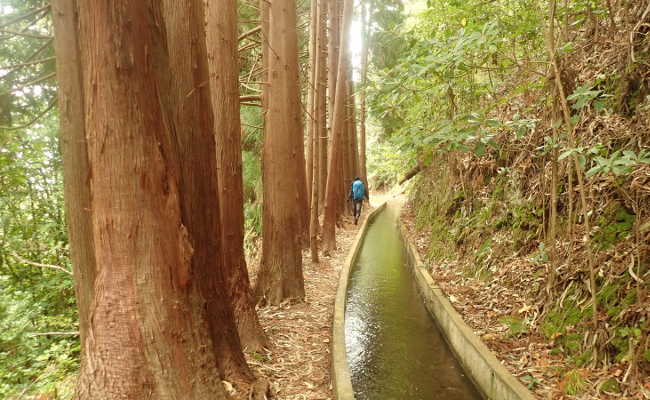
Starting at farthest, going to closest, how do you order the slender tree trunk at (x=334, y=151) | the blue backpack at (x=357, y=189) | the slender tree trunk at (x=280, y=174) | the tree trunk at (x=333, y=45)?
the blue backpack at (x=357, y=189)
the tree trunk at (x=333, y=45)
the slender tree trunk at (x=334, y=151)
the slender tree trunk at (x=280, y=174)

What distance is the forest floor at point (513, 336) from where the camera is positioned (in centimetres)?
377

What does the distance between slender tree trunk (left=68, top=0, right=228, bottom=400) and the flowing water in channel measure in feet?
9.32

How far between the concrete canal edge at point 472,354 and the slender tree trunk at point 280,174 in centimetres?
246

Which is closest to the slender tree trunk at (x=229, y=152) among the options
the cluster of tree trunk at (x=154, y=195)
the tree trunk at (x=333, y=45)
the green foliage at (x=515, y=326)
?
the cluster of tree trunk at (x=154, y=195)

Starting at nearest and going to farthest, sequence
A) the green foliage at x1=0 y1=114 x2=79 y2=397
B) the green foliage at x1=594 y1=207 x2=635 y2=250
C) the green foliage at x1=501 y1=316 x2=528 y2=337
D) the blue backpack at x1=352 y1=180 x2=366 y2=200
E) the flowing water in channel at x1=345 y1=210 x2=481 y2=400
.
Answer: the green foliage at x1=594 y1=207 x2=635 y2=250, the flowing water in channel at x1=345 y1=210 x2=481 y2=400, the green foliage at x1=501 y1=316 x2=528 y2=337, the green foliage at x1=0 y1=114 x2=79 y2=397, the blue backpack at x1=352 y1=180 x2=366 y2=200

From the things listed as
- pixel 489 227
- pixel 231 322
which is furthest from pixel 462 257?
pixel 231 322

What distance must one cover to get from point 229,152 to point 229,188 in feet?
1.56

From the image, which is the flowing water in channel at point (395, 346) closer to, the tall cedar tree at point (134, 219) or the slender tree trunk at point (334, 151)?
the slender tree trunk at point (334, 151)

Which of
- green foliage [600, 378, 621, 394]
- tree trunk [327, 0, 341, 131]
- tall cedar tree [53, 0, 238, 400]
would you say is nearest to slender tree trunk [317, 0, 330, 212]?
tree trunk [327, 0, 341, 131]

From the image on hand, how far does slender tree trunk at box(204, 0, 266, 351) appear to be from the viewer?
4750 mm

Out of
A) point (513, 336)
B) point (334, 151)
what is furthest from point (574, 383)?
point (334, 151)

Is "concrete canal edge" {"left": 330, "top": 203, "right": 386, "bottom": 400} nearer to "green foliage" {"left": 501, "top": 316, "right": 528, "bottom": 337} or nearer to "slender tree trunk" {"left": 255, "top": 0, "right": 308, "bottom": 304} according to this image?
"slender tree trunk" {"left": 255, "top": 0, "right": 308, "bottom": 304}

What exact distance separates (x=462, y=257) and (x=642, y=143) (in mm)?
4234

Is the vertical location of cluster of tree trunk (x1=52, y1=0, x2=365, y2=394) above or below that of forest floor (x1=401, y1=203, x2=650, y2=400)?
above
